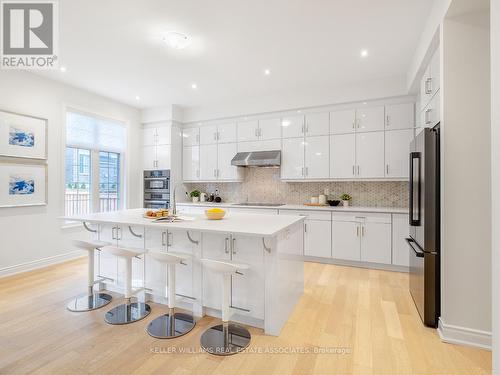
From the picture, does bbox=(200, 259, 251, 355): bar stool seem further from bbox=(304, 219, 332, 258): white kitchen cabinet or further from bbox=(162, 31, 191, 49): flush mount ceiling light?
bbox=(162, 31, 191, 49): flush mount ceiling light

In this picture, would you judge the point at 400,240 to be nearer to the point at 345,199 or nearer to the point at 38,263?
the point at 345,199

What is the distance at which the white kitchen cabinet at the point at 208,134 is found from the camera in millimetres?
5531

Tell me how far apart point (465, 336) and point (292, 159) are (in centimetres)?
333

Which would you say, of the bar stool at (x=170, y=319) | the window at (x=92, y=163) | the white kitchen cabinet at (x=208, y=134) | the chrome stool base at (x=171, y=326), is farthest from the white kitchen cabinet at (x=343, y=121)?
the window at (x=92, y=163)

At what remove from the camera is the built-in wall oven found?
18.3 ft

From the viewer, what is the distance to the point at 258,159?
486 cm

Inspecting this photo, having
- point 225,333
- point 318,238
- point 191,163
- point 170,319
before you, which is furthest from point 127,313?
point 191,163

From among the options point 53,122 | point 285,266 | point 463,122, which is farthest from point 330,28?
point 53,122

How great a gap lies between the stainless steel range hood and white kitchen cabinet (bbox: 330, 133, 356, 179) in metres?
0.95

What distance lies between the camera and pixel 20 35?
9.68ft

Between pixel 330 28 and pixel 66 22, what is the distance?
2.80 meters

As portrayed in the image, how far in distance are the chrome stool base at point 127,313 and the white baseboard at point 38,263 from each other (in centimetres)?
214

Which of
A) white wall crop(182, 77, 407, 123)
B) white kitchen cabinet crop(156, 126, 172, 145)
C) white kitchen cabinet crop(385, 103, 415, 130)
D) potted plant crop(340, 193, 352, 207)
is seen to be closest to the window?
white kitchen cabinet crop(156, 126, 172, 145)

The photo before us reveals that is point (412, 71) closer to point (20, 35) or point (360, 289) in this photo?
point (360, 289)
